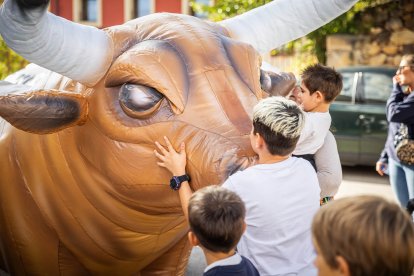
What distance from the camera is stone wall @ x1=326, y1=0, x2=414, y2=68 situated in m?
11.3

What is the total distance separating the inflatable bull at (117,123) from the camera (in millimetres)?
2365

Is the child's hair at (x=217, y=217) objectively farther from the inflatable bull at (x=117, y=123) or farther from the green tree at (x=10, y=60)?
the green tree at (x=10, y=60)

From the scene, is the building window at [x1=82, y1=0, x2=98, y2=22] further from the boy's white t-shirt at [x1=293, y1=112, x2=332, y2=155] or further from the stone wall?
the boy's white t-shirt at [x1=293, y1=112, x2=332, y2=155]

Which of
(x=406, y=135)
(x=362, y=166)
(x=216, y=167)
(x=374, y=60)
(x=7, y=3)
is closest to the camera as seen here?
(x=7, y=3)

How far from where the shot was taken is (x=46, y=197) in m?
2.93

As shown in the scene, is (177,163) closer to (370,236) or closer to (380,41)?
(370,236)

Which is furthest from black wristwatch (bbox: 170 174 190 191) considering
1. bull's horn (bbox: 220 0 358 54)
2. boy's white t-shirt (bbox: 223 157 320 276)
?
bull's horn (bbox: 220 0 358 54)

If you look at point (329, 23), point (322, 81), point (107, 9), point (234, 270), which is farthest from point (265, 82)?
point (107, 9)

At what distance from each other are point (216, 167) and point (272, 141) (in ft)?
0.83

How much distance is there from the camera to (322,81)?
3348 mm

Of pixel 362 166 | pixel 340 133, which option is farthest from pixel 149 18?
pixel 362 166

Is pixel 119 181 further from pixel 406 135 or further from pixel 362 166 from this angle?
pixel 362 166

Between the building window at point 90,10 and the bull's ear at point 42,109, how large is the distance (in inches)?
719

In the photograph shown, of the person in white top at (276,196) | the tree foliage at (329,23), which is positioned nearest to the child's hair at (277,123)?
the person in white top at (276,196)
